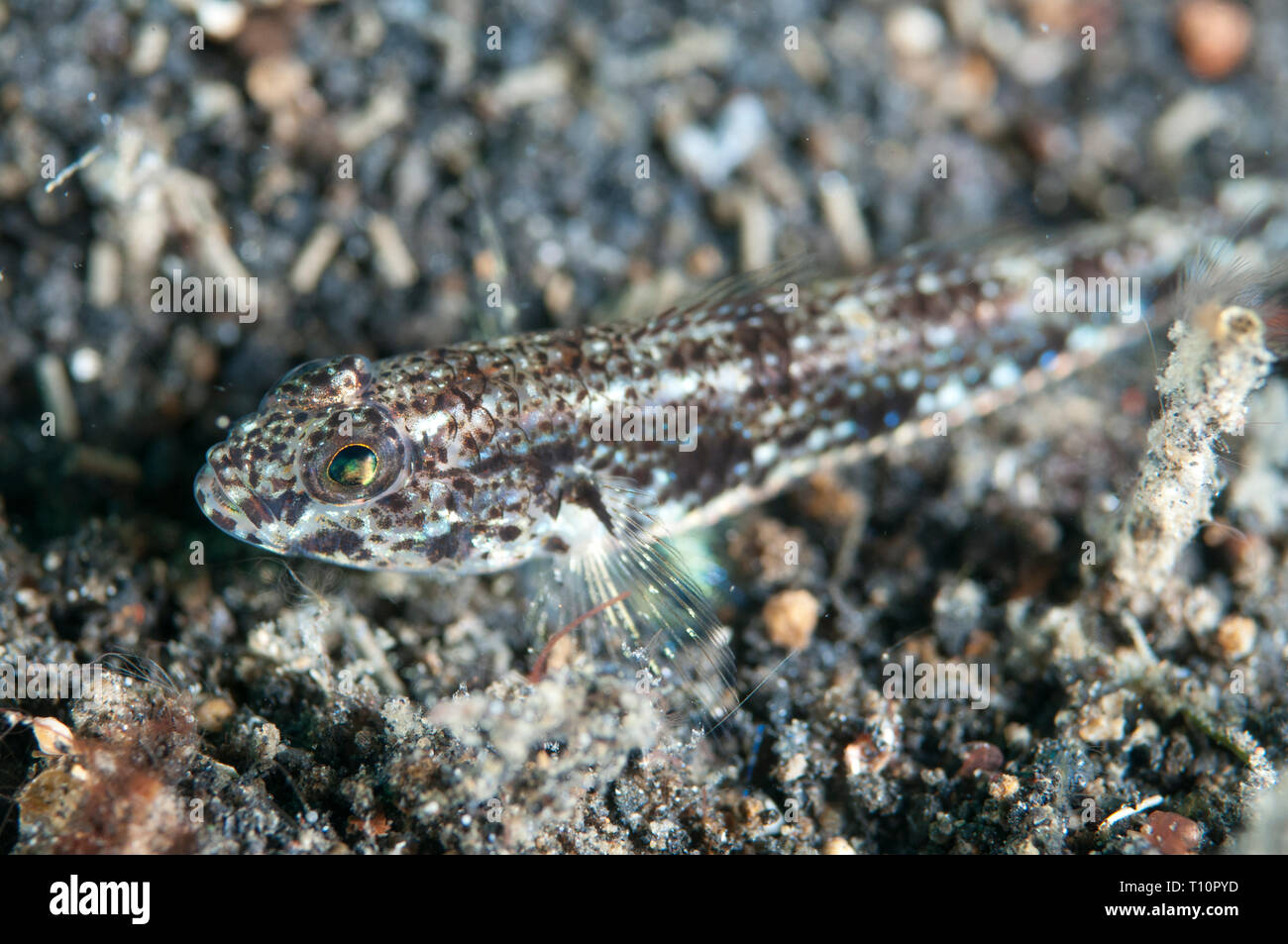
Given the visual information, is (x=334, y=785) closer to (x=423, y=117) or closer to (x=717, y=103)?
(x=423, y=117)

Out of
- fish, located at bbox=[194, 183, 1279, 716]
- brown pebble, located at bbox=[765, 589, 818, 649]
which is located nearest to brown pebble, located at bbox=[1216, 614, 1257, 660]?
fish, located at bbox=[194, 183, 1279, 716]

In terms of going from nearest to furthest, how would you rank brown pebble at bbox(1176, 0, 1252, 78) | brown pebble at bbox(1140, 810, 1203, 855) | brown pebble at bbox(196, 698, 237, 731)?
1. brown pebble at bbox(1140, 810, 1203, 855)
2. brown pebble at bbox(196, 698, 237, 731)
3. brown pebble at bbox(1176, 0, 1252, 78)

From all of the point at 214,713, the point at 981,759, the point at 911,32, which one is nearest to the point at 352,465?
the point at 214,713

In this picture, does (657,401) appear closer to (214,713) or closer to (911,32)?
(214,713)

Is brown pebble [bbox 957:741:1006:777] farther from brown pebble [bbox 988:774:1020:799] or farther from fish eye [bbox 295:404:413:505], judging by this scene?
fish eye [bbox 295:404:413:505]

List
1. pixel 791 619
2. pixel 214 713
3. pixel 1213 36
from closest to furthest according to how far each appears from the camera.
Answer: pixel 214 713
pixel 791 619
pixel 1213 36

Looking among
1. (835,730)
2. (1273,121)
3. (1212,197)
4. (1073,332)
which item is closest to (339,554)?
(835,730)
